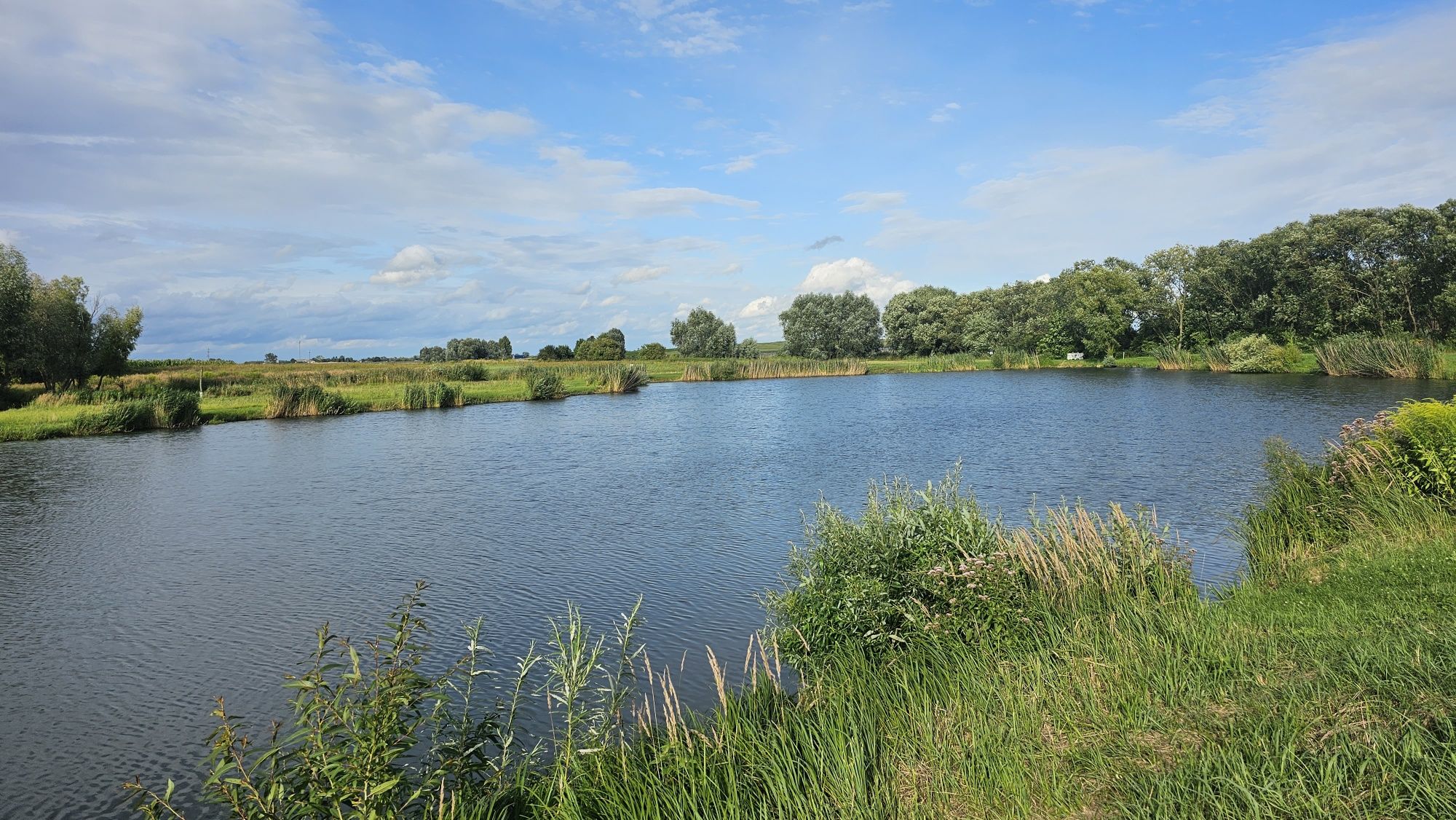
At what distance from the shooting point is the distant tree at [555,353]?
93438 mm

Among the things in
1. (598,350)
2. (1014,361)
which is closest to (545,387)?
(598,350)

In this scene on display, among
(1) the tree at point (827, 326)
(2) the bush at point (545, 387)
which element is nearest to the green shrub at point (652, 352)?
(1) the tree at point (827, 326)

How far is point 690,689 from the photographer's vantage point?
26.5 ft

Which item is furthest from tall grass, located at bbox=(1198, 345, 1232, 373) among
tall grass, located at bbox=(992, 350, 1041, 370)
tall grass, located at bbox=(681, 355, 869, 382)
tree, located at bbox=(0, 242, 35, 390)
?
tree, located at bbox=(0, 242, 35, 390)

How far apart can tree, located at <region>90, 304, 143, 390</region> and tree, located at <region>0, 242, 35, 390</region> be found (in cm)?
466

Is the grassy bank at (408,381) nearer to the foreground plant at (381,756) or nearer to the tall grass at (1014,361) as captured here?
the tall grass at (1014,361)

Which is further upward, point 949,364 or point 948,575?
point 949,364

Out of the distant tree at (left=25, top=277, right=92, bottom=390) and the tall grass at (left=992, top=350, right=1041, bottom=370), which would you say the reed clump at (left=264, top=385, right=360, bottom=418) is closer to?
the distant tree at (left=25, top=277, right=92, bottom=390)

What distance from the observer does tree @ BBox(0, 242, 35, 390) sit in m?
37.2

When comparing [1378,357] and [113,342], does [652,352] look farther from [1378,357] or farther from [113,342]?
[1378,357]

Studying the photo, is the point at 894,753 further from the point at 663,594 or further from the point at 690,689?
the point at 663,594

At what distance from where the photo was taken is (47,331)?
40.9 meters

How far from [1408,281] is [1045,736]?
222 ft

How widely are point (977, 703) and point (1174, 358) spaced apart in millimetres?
73402
